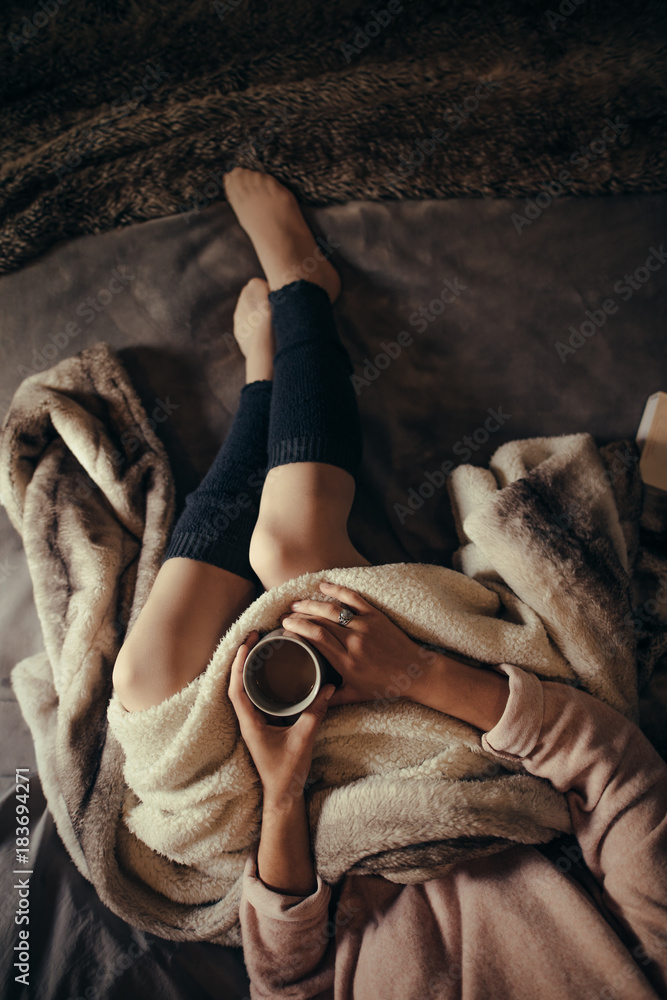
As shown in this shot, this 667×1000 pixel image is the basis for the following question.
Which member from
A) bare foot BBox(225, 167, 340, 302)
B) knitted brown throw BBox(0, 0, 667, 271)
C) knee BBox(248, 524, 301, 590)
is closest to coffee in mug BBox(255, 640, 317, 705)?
knee BBox(248, 524, 301, 590)

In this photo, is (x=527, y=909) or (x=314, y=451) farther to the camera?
(x=314, y=451)

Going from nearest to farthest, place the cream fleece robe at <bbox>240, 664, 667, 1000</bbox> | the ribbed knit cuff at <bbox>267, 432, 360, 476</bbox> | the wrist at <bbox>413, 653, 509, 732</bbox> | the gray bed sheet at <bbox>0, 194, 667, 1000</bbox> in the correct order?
1. the cream fleece robe at <bbox>240, 664, 667, 1000</bbox>
2. the wrist at <bbox>413, 653, 509, 732</bbox>
3. the ribbed knit cuff at <bbox>267, 432, 360, 476</bbox>
4. the gray bed sheet at <bbox>0, 194, 667, 1000</bbox>

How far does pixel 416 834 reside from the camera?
0.61 metres

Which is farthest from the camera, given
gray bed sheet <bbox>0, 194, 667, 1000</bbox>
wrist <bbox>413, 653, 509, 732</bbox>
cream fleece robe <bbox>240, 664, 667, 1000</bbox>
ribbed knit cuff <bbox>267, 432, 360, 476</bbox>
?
gray bed sheet <bbox>0, 194, 667, 1000</bbox>

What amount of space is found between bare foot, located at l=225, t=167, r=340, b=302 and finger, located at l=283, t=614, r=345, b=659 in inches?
25.1

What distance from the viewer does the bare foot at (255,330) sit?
37.4 inches

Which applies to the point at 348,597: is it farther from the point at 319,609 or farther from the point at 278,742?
the point at 278,742

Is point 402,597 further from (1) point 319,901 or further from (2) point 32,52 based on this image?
(2) point 32,52

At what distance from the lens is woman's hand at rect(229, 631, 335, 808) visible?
0.63 metres

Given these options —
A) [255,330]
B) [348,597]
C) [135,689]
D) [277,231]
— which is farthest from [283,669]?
[277,231]

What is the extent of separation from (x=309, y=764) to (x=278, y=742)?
0.16 feet

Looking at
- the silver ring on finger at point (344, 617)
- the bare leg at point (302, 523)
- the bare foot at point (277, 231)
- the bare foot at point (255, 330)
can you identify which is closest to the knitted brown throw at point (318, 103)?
the bare foot at point (277, 231)

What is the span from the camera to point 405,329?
3.19 ft

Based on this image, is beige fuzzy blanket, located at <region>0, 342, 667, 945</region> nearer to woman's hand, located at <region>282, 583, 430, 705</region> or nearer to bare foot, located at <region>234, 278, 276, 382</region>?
woman's hand, located at <region>282, 583, 430, 705</region>
